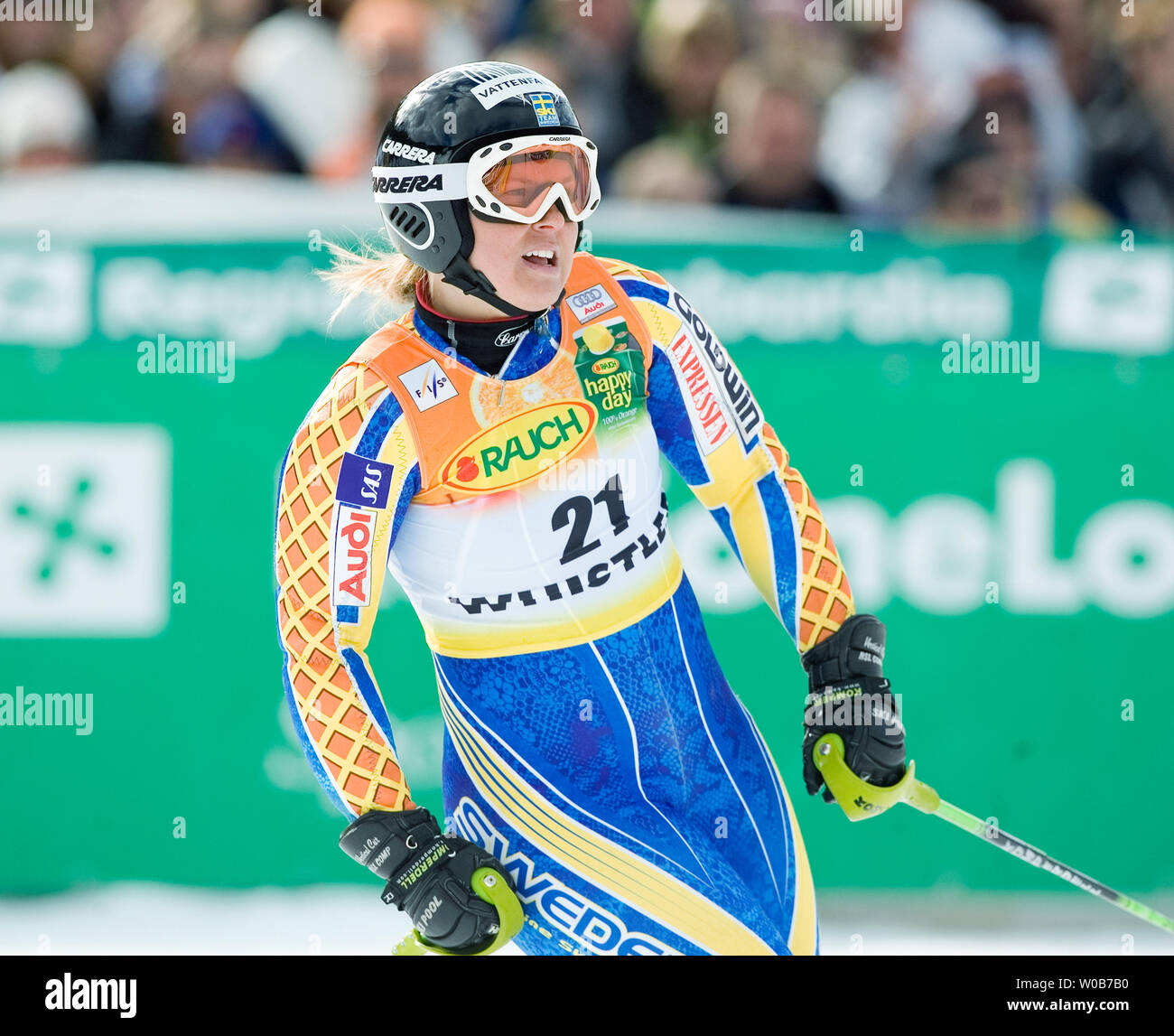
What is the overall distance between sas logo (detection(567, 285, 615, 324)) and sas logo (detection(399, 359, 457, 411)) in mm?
330

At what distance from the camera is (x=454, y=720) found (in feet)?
11.8

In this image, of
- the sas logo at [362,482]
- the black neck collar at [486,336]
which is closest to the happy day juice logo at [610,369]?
the black neck collar at [486,336]

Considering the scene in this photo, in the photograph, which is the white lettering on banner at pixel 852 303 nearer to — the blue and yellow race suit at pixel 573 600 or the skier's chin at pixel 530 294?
the blue and yellow race suit at pixel 573 600

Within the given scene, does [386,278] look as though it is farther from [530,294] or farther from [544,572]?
[544,572]

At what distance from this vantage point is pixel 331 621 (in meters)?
3.31

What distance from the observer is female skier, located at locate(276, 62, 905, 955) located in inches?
130

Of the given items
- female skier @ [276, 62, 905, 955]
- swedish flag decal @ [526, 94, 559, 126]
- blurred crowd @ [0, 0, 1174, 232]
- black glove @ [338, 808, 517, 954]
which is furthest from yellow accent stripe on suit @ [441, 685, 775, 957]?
blurred crowd @ [0, 0, 1174, 232]

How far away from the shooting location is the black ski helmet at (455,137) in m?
3.33

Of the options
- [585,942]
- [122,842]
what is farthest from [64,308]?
[585,942]

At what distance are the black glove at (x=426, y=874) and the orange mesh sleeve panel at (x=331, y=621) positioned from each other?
0.07 m

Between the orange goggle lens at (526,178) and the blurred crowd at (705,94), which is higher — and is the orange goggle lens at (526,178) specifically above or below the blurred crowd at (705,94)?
below

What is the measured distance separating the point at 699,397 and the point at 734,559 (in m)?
2.31

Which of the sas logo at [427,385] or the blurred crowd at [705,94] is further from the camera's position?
the blurred crowd at [705,94]

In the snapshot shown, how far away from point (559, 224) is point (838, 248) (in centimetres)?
263
